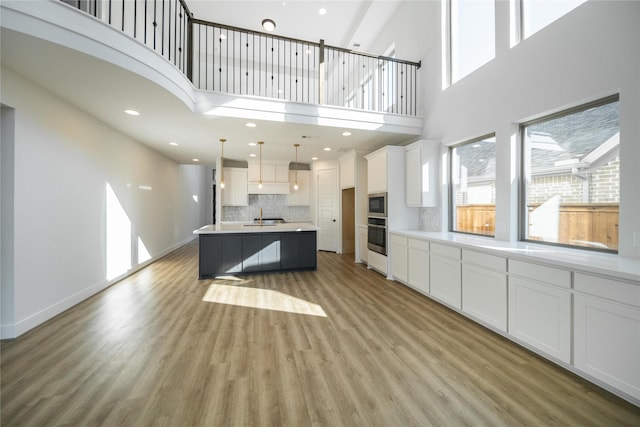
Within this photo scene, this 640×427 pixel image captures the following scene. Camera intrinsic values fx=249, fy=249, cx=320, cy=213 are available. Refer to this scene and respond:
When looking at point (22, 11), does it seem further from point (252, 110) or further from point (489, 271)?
point (489, 271)

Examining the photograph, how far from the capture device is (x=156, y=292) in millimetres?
3809

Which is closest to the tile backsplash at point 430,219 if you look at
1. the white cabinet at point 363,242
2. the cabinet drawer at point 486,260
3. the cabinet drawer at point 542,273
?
the white cabinet at point 363,242

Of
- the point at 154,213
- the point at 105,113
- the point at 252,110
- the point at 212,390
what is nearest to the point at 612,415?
the point at 212,390

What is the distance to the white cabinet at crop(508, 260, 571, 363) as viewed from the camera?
1937mm

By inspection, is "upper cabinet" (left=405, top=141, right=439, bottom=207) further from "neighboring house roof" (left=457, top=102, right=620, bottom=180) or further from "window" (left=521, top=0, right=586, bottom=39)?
"window" (left=521, top=0, right=586, bottom=39)

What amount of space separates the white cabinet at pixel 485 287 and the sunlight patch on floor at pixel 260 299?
169cm

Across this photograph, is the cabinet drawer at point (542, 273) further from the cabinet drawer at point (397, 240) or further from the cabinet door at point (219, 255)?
the cabinet door at point (219, 255)

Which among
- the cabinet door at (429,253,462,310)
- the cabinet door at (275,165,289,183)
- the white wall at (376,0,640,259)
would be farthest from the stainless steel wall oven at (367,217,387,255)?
the cabinet door at (275,165,289,183)

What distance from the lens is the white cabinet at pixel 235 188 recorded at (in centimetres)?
739

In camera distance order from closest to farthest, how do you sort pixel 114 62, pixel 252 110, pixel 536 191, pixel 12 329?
pixel 114 62, pixel 12 329, pixel 536 191, pixel 252 110

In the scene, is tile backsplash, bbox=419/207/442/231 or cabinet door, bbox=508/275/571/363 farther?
tile backsplash, bbox=419/207/442/231

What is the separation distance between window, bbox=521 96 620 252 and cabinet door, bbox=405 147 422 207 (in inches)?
56.4

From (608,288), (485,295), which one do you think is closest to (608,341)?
(608,288)

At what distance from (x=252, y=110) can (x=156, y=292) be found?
3107mm
